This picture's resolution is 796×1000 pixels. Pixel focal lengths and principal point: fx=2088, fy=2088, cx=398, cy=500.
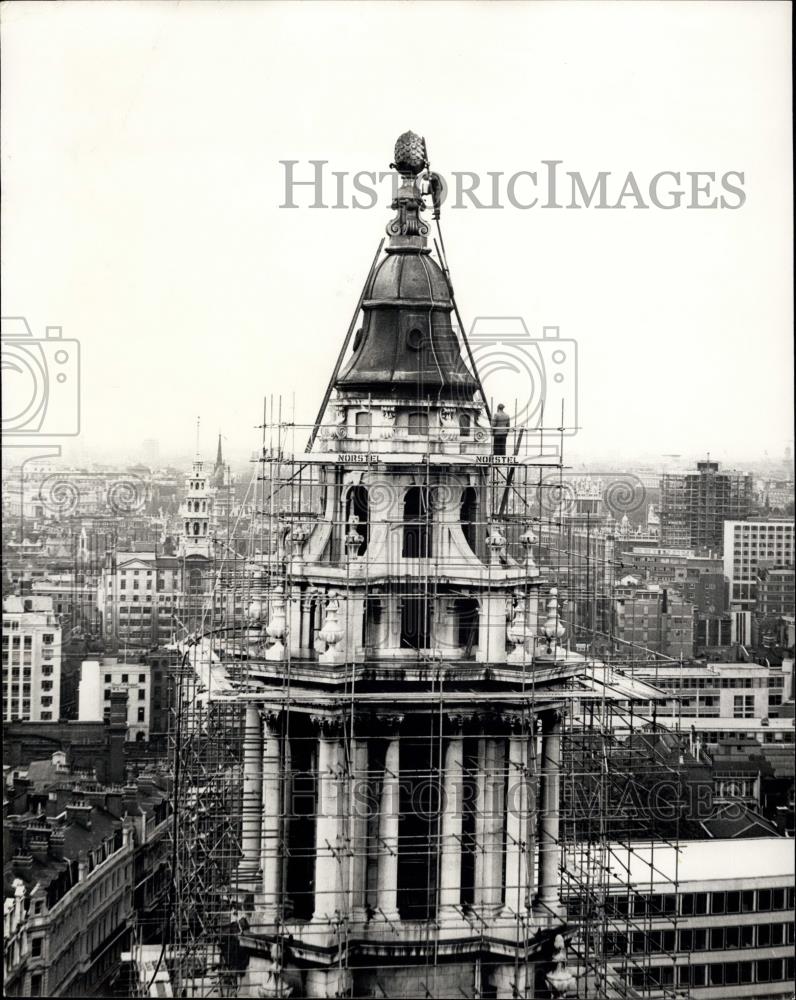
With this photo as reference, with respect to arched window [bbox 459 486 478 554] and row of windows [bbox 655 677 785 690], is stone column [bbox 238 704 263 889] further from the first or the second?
row of windows [bbox 655 677 785 690]

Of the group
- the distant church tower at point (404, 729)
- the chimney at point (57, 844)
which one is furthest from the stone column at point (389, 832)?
the chimney at point (57, 844)

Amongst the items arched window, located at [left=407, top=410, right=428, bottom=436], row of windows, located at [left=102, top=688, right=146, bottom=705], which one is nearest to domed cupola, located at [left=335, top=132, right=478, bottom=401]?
arched window, located at [left=407, top=410, right=428, bottom=436]

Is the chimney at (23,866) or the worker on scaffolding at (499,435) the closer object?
the worker on scaffolding at (499,435)

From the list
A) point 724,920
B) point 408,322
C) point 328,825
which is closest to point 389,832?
point 328,825

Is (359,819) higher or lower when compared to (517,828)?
higher

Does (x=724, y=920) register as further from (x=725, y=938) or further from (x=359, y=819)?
(x=359, y=819)

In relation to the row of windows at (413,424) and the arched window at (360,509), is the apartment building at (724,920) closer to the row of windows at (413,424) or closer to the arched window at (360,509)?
the arched window at (360,509)

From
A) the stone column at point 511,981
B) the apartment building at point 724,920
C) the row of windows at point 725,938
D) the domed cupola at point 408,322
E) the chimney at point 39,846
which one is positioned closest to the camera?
→ the stone column at point 511,981
